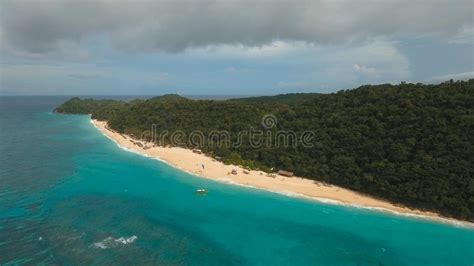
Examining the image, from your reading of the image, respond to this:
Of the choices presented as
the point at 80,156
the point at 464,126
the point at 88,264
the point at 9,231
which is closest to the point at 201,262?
the point at 88,264

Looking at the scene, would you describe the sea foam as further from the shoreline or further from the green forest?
the green forest

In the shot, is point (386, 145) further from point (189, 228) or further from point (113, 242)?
point (113, 242)

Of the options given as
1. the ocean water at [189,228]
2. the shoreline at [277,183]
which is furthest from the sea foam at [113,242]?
the shoreline at [277,183]

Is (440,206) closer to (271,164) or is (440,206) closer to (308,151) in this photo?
(308,151)

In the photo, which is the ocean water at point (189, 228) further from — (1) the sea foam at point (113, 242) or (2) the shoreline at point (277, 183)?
(2) the shoreline at point (277, 183)

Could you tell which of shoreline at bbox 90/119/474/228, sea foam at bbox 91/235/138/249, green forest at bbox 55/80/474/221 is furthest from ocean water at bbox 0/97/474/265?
green forest at bbox 55/80/474/221

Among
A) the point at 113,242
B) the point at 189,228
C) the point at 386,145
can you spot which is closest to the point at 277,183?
the point at 386,145
